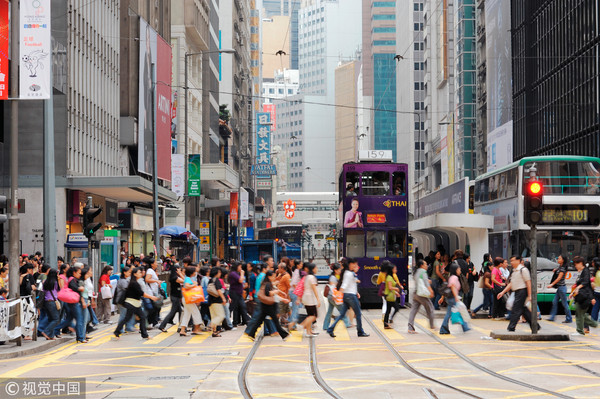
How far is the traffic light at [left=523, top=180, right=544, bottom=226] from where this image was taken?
59.8ft

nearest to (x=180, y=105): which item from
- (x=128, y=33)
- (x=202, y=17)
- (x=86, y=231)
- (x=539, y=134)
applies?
(x=202, y=17)

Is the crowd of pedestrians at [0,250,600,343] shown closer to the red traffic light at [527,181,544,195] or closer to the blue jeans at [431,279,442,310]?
the red traffic light at [527,181,544,195]

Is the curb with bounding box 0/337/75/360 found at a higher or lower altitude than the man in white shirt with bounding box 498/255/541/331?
lower

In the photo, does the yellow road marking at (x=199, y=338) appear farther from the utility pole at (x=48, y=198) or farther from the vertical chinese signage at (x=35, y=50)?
the vertical chinese signage at (x=35, y=50)

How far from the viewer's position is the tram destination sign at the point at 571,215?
23594 mm

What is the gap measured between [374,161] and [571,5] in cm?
3076

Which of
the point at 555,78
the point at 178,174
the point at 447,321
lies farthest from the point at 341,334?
the point at 555,78

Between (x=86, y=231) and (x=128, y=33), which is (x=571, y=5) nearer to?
(x=128, y=33)

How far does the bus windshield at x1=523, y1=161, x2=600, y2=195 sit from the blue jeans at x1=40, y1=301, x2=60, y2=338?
11.4 m

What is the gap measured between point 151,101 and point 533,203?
35.1 metres

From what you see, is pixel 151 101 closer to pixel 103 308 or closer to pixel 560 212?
pixel 103 308

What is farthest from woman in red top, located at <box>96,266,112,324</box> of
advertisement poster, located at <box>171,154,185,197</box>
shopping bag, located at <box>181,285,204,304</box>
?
advertisement poster, located at <box>171,154,185,197</box>

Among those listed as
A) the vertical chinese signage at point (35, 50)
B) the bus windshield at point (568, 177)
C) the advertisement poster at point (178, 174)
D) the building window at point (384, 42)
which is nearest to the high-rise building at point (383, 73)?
the building window at point (384, 42)

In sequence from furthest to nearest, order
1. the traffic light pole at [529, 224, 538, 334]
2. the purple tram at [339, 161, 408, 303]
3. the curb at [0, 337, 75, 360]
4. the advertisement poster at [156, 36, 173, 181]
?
the advertisement poster at [156, 36, 173, 181]
the purple tram at [339, 161, 408, 303]
the traffic light pole at [529, 224, 538, 334]
the curb at [0, 337, 75, 360]
